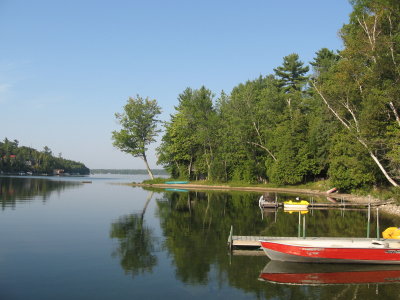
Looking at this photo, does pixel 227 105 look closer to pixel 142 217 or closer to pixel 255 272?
pixel 142 217

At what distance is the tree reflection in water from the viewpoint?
1628 cm

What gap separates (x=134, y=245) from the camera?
66.1ft

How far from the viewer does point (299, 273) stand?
1562cm

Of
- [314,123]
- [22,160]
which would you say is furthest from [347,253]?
[22,160]

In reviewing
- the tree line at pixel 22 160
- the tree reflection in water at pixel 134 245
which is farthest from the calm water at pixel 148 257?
the tree line at pixel 22 160

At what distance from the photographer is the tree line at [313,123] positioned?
32.9m

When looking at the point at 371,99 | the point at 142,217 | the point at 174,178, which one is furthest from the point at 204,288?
the point at 174,178

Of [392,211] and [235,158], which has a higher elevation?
[235,158]

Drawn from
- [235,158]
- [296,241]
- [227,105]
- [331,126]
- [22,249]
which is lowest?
[22,249]

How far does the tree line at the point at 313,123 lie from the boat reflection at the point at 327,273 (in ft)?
58.5

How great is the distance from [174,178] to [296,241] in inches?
2787

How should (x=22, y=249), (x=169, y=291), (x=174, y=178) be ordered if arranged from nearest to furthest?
(x=169, y=291) < (x=22, y=249) < (x=174, y=178)

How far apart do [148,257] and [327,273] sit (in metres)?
8.70

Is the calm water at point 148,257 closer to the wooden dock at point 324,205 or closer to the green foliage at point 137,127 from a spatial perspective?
the wooden dock at point 324,205
